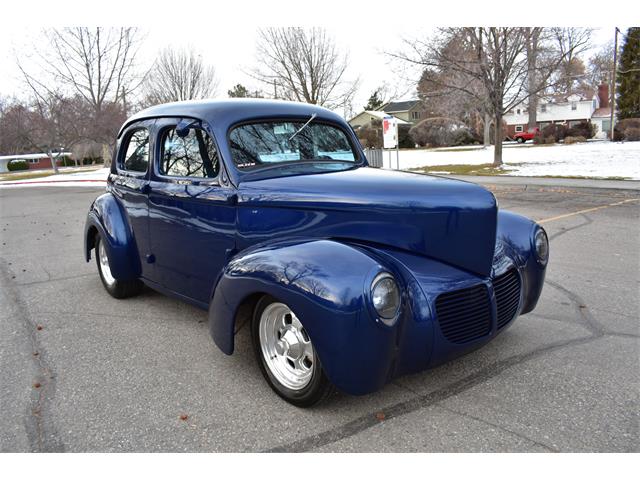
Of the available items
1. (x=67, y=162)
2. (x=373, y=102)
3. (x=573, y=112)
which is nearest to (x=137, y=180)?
(x=67, y=162)

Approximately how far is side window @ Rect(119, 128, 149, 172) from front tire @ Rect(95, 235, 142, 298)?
2.68 feet

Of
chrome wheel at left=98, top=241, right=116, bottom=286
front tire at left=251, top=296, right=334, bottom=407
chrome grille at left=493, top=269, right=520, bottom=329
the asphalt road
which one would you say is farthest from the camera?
chrome wheel at left=98, top=241, right=116, bottom=286

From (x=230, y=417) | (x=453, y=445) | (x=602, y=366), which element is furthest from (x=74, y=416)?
(x=602, y=366)

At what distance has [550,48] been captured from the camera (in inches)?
760

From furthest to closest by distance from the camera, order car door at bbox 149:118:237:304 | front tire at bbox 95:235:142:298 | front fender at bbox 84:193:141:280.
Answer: front tire at bbox 95:235:142:298 < front fender at bbox 84:193:141:280 < car door at bbox 149:118:237:304

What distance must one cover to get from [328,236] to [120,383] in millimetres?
1690

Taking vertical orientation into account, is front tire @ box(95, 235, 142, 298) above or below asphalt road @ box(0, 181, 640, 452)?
above

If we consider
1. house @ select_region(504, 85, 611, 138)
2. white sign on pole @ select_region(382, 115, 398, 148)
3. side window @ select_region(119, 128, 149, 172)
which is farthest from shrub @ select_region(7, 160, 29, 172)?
side window @ select_region(119, 128, 149, 172)

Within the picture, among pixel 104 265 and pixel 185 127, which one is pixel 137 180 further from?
pixel 104 265

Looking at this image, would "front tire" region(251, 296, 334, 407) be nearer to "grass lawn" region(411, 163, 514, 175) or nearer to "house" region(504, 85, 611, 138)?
"grass lawn" region(411, 163, 514, 175)

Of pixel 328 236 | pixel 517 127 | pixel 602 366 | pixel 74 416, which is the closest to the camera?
pixel 74 416

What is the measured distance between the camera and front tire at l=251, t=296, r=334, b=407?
2.83m

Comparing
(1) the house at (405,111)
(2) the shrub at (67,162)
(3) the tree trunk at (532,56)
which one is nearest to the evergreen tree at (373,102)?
(1) the house at (405,111)

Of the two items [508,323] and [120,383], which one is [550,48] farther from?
[120,383]
